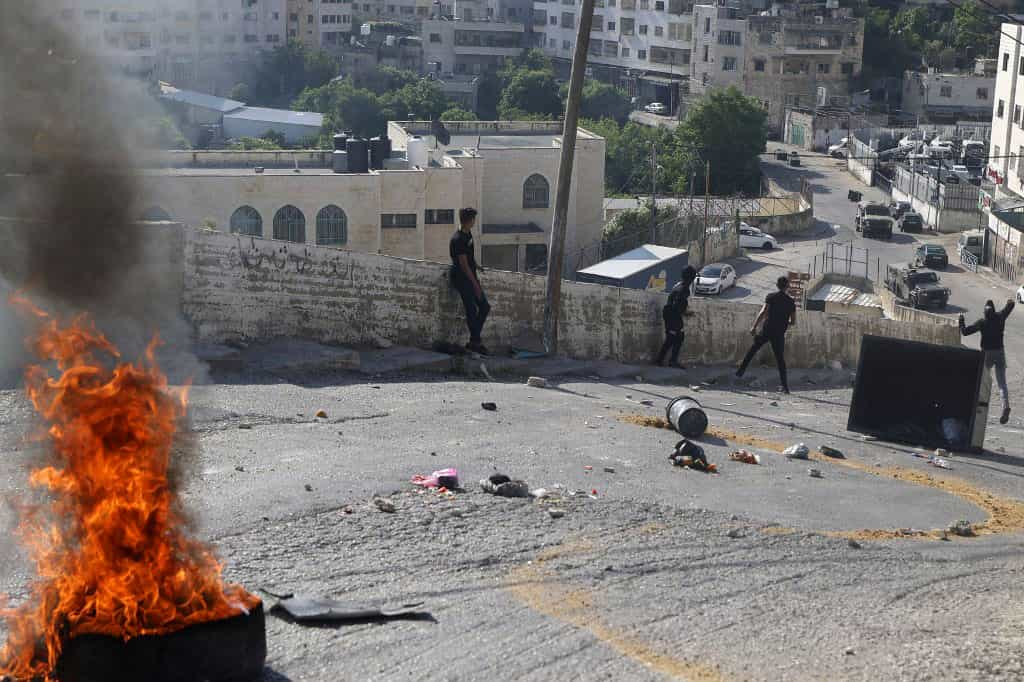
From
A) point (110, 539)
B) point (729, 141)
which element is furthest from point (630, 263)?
point (729, 141)

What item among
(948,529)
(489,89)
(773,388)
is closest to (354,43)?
(489,89)

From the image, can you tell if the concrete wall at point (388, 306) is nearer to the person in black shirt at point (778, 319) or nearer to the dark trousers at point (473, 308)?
the dark trousers at point (473, 308)

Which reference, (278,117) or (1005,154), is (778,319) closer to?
(1005,154)

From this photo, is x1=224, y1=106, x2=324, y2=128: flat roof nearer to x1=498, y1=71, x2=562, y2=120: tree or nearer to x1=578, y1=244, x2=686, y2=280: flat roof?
x1=498, y1=71, x2=562, y2=120: tree

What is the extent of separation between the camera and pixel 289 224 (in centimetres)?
3192

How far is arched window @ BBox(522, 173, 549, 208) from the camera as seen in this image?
39.5 meters

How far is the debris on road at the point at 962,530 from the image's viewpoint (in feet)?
31.2

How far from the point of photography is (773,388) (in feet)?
53.0

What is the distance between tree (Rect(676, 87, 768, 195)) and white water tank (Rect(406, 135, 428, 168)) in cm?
3031

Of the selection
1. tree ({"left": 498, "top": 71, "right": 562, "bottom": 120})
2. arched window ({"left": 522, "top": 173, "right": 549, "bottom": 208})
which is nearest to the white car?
arched window ({"left": 522, "top": 173, "right": 549, "bottom": 208})

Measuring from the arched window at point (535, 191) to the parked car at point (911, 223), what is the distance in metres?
20.2

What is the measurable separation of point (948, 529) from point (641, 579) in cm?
315

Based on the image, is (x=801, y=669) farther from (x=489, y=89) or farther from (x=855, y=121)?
(x=489, y=89)

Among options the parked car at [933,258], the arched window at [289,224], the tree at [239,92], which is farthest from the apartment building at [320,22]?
the arched window at [289,224]
